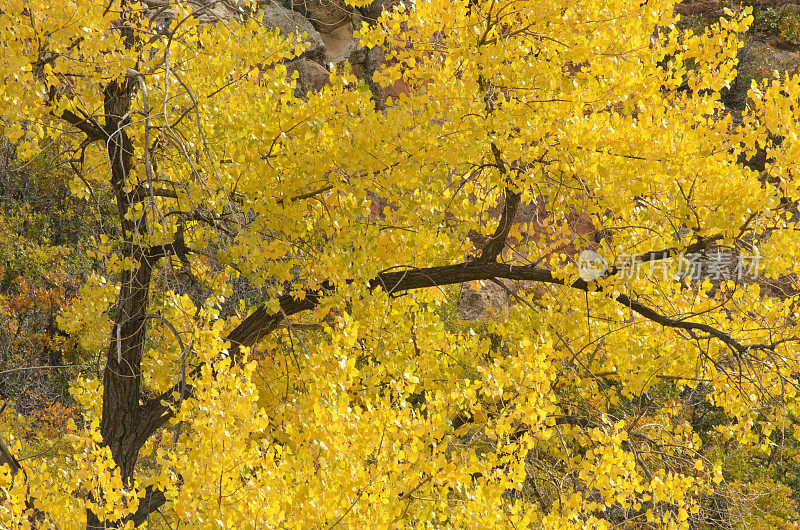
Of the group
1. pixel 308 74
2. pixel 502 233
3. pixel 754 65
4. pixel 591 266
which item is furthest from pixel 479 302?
pixel 754 65

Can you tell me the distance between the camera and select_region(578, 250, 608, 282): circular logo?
4.06 metres

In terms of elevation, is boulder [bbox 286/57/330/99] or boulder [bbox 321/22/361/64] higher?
boulder [bbox 321/22/361/64]

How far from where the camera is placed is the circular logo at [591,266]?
406 centimetres

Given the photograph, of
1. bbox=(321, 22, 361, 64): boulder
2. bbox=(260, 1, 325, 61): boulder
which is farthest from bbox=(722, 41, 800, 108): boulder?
bbox=(260, 1, 325, 61): boulder

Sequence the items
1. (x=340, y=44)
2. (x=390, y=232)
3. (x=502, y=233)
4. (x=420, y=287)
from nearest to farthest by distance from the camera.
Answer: (x=502, y=233) < (x=390, y=232) < (x=420, y=287) < (x=340, y=44)

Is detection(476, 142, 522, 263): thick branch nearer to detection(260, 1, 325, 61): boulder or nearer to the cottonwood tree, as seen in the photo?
the cottonwood tree

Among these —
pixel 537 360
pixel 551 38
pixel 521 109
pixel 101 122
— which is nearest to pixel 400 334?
pixel 537 360

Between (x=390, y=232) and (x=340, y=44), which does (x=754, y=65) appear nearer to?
(x=340, y=44)

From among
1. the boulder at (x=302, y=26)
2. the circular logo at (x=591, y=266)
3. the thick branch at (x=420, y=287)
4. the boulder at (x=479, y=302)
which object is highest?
the boulder at (x=302, y=26)

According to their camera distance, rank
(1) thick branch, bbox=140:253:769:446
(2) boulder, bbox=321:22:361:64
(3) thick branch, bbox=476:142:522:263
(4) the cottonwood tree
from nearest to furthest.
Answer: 1. (4) the cottonwood tree
2. (1) thick branch, bbox=140:253:769:446
3. (3) thick branch, bbox=476:142:522:263
4. (2) boulder, bbox=321:22:361:64

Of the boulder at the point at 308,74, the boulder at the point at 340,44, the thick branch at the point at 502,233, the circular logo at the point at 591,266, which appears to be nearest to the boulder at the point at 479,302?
the boulder at the point at 308,74

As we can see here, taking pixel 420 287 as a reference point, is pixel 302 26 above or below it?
above

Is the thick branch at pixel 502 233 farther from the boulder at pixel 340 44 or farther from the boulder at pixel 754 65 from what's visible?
the boulder at pixel 340 44

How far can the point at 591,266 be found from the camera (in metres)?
4.18
